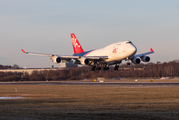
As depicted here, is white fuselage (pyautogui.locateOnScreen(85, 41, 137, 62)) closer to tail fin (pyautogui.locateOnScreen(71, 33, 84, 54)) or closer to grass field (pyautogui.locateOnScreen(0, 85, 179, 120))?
tail fin (pyautogui.locateOnScreen(71, 33, 84, 54))

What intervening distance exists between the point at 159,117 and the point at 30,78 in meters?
140

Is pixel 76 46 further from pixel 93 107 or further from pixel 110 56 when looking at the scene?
pixel 93 107

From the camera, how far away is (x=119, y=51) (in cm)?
6738

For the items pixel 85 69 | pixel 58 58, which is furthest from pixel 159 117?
pixel 85 69

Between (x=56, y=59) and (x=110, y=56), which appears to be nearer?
(x=110, y=56)

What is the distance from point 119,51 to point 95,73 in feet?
269

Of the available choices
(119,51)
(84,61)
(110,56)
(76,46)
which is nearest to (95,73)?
(76,46)

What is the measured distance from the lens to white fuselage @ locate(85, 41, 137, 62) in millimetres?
65438

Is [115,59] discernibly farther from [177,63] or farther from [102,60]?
[177,63]

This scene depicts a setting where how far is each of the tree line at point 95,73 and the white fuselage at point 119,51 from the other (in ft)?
235

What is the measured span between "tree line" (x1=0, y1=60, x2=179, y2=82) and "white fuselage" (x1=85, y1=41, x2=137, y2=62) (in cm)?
7170

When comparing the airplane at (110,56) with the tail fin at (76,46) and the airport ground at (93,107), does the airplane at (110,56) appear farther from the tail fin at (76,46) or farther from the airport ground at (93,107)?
the airport ground at (93,107)

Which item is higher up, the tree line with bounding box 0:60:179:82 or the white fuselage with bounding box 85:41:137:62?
the white fuselage with bounding box 85:41:137:62

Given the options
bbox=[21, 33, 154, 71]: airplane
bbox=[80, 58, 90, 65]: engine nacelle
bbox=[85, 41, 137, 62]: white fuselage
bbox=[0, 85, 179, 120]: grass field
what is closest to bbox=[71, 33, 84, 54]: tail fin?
bbox=[21, 33, 154, 71]: airplane
